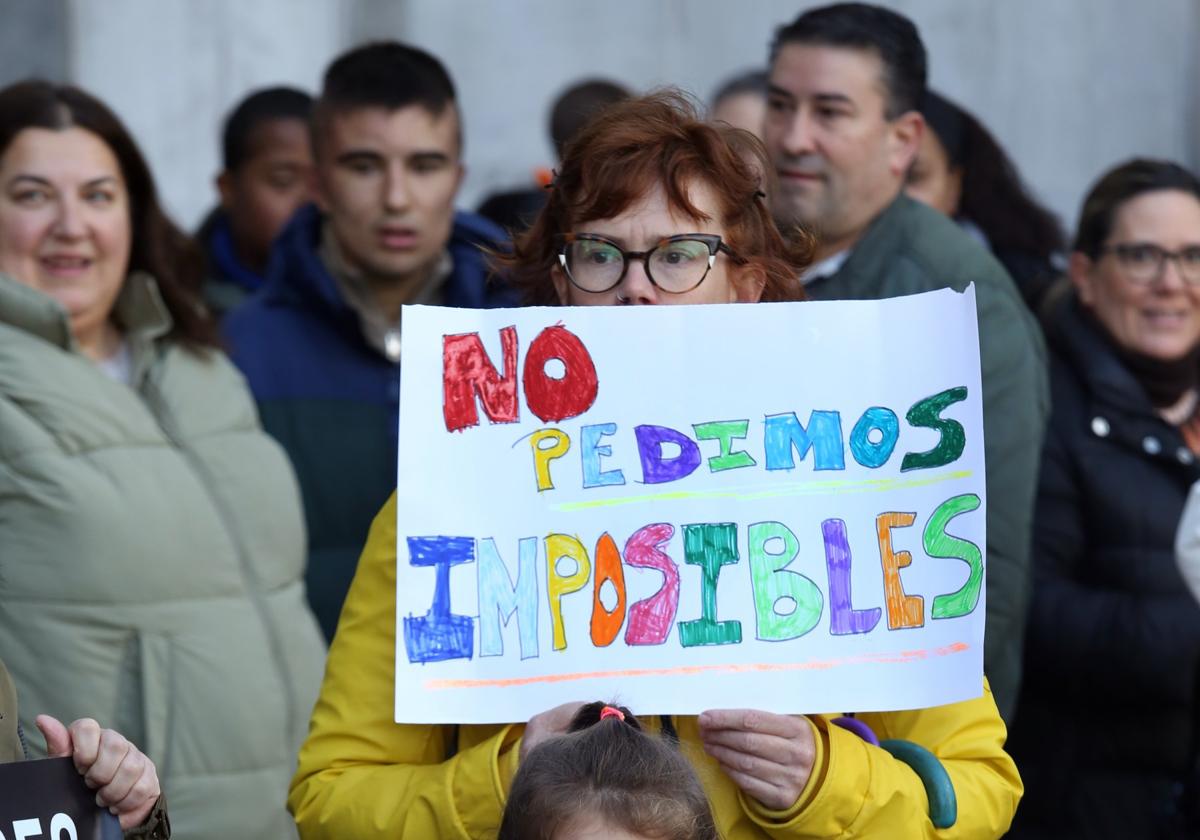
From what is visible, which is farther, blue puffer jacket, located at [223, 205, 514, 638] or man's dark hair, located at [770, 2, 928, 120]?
blue puffer jacket, located at [223, 205, 514, 638]

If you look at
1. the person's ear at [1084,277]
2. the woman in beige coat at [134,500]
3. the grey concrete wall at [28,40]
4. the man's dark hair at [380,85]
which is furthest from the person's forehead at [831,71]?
the grey concrete wall at [28,40]

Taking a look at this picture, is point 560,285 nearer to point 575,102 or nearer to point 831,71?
point 831,71

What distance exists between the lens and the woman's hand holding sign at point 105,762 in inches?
98.8

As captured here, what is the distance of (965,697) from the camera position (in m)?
2.71

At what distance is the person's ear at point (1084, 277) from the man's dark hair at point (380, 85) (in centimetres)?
173

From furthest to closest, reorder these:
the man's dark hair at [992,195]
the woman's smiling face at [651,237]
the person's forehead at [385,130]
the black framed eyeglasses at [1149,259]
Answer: the man's dark hair at [992,195] < the person's forehead at [385,130] < the black framed eyeglasses at [1149,259] < the woman's smiling face at [651,237]

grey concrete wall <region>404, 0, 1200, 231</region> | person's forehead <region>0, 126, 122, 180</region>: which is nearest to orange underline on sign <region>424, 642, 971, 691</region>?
person's forehead <region>0, 126, 122, 180</region>

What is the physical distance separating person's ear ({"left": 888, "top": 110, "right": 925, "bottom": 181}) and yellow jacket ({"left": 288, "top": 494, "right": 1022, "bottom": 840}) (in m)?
2.06

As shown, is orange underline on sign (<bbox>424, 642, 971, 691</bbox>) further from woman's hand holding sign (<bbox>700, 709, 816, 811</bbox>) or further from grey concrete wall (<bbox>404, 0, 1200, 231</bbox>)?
grey concrete wall (<bbox>404, 0, 1200, 231</bbox>)

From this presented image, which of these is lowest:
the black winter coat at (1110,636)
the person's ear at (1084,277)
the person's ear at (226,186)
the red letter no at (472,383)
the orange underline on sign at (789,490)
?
the black winter coat at (1110,636)

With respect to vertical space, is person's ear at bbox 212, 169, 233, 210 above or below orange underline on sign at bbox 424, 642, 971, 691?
above

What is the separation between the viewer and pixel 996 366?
13.9 ft

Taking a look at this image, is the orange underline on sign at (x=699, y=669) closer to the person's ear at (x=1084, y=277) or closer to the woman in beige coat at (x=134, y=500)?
the woman in beige coat at (x=134, y=500)

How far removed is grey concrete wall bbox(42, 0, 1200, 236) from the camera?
27.2 feet
